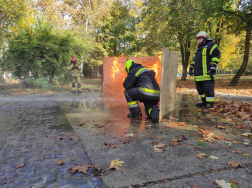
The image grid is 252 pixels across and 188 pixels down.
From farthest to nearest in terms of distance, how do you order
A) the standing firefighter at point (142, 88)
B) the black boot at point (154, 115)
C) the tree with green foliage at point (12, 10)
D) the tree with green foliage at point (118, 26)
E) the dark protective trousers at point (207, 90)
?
the tree with green foliage at point (118, 26) < the tree with green foliage at point (12, 10) < the dark protective trousers at point (207, 90) < the standing firefighter at point (142, 88) < the black boot at point (154, 115)

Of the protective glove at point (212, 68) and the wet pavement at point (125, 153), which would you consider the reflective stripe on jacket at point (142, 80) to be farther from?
the protective glove at point (212, 68)

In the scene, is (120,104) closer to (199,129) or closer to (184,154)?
(199,129)

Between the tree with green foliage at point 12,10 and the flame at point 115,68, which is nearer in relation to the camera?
the flame at point 115,68

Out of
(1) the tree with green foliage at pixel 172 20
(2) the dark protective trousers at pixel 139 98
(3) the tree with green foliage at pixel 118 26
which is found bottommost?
(2) the dark protective trousers at pixel 139 98

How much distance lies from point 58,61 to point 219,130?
10.8m

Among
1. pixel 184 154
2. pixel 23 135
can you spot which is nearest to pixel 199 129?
pixel 184 154

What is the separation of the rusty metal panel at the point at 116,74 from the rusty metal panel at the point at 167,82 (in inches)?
53.0

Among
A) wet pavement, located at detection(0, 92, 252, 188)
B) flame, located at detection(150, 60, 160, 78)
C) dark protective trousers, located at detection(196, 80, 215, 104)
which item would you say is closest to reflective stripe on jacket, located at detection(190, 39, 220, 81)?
dark protective trousers, located at detection(196, 80, 215, 104)

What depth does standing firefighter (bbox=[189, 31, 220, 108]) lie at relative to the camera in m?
5.21

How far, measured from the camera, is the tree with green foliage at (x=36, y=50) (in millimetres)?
11305

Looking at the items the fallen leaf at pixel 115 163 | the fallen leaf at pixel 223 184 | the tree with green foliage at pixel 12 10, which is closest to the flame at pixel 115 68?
the fallen leaf at pixel 115 163

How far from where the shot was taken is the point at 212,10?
37.6 feet

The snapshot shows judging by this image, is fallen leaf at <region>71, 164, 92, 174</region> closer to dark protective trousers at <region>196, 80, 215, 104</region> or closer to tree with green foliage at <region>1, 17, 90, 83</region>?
dark protective trousers at <region>196, 80, 215, 104</region>

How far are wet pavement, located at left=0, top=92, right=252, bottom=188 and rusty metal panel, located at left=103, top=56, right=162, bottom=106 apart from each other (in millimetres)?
2237
